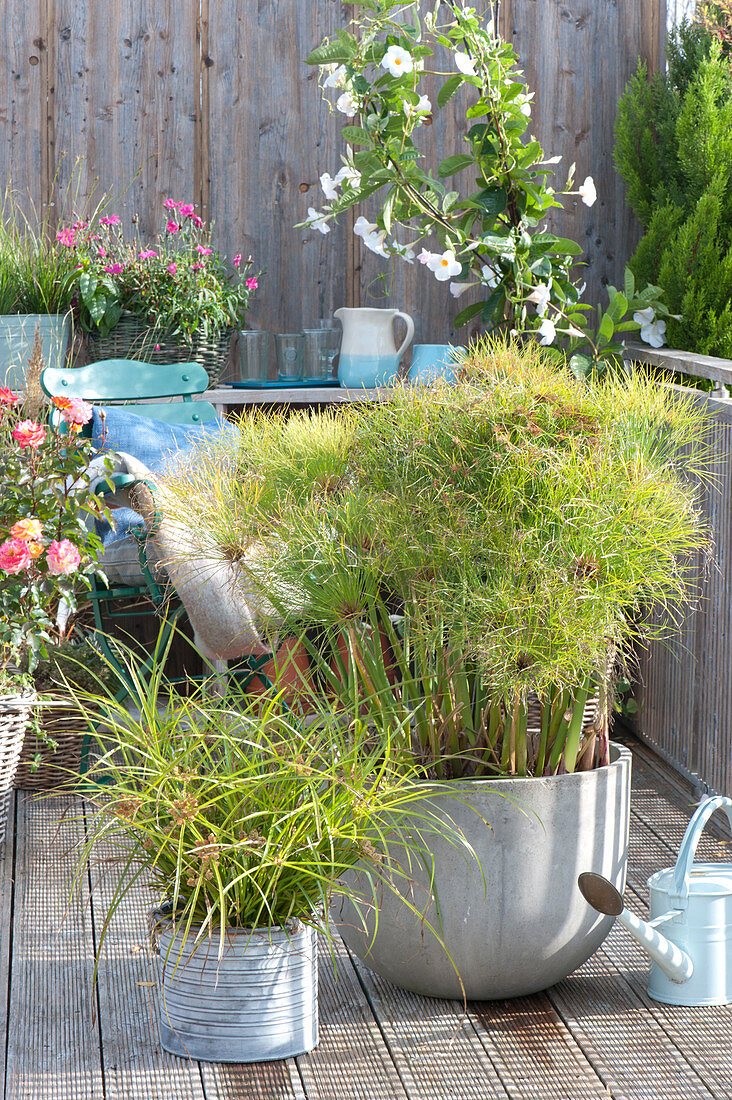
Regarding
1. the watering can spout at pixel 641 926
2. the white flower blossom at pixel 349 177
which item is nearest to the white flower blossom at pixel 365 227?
the white flower blossom at pixel 349 177

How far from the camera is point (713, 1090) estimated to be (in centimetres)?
168

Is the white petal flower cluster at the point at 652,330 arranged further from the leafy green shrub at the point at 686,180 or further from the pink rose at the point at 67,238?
the pink rose at the point at 67,238

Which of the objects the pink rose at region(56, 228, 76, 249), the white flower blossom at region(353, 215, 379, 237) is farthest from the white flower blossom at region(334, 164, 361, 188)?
the pink rose at region(56, 228, 76, 249)

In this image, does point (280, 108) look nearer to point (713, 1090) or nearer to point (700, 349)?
point (700, 349)

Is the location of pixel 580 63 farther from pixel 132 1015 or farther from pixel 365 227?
pixel 132 1015

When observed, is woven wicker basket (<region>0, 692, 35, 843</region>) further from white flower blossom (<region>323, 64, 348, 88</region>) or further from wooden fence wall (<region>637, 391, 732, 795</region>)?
white flower blossom (<region>323, 64, 348, 88</region>)

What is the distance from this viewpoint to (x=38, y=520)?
2.61 m

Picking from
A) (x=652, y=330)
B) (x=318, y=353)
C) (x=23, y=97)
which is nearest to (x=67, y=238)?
(x=23, y=97)

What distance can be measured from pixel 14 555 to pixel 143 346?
1.13m

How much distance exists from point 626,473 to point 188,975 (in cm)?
93

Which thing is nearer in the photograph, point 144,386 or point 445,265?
point 445,265

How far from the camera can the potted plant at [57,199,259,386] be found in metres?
3.36

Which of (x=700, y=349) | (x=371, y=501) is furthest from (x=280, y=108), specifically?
(x=371, y=501)

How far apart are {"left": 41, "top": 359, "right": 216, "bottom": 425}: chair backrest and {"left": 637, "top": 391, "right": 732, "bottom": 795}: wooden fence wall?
1411 mm
